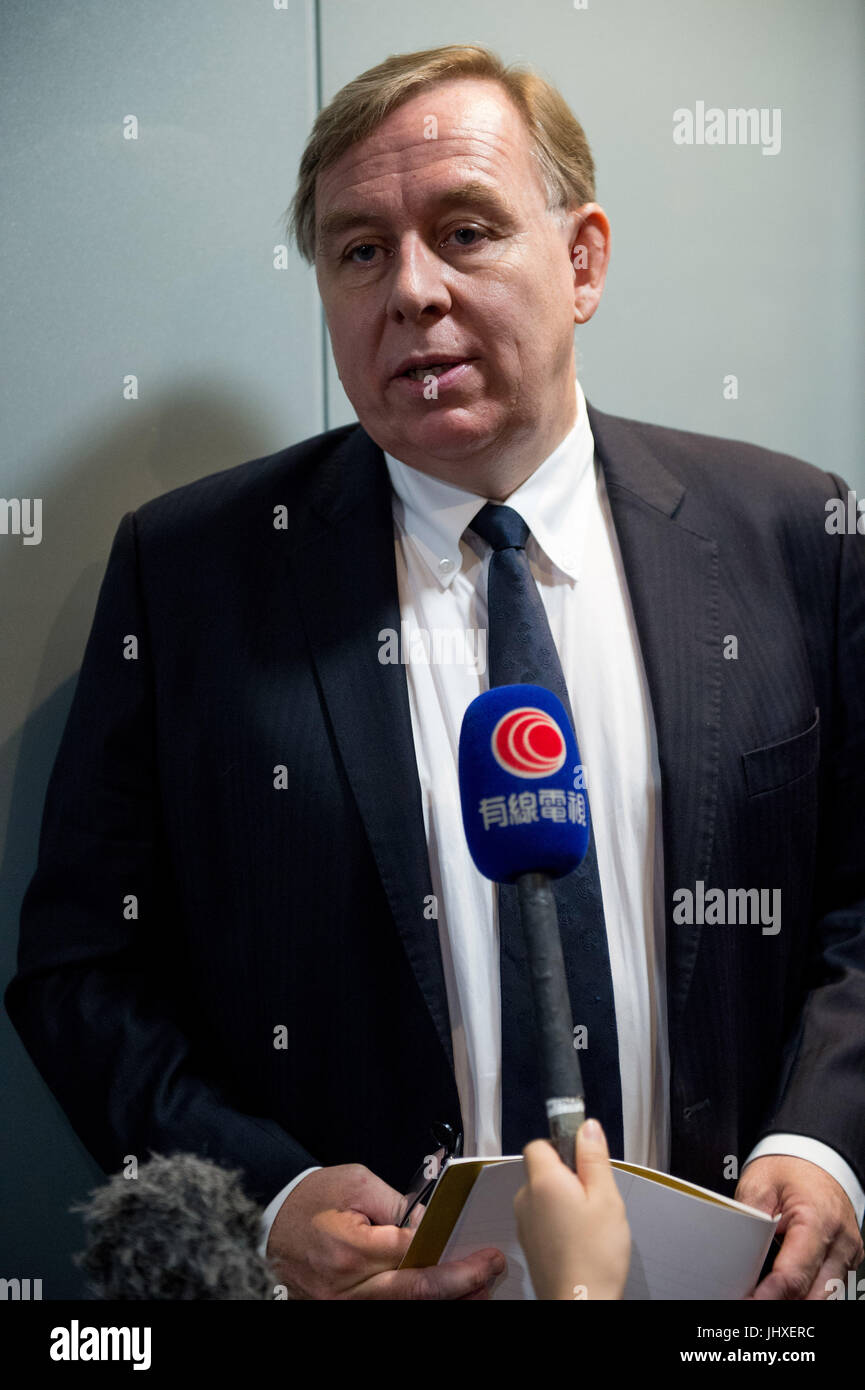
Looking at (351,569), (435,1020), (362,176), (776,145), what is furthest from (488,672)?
(776,145)

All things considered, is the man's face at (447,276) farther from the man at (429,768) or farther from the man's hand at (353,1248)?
the man's hand at (353,1248)

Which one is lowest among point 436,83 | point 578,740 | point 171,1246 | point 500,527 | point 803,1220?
point 803,1220

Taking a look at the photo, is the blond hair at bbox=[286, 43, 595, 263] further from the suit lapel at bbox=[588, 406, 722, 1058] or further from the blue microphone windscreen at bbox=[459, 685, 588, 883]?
the blue microphone windscreen at bbox=[459, 685, 588, 883]

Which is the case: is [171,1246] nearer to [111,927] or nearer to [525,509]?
[111,927]

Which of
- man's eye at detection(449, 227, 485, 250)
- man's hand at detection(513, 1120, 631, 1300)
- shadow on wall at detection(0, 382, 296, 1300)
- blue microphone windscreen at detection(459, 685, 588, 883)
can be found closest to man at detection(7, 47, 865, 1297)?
man's eye at detection(449, 227, 485, 250)

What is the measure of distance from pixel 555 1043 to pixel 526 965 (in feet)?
1.81

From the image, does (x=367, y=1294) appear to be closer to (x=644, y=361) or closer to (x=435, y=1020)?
(x=435, y=1020)

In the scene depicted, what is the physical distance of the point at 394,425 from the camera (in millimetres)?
1556

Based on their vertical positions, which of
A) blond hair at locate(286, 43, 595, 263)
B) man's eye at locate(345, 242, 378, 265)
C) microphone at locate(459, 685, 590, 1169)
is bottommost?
microphone at locate(459, 685, 590, 1169)

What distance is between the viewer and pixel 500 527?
1.59 meters

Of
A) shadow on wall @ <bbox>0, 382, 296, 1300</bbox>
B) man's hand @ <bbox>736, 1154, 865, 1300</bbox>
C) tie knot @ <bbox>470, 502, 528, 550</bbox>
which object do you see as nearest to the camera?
man's hand @ <bbox>736, 1154, 865, 1300</bbox>

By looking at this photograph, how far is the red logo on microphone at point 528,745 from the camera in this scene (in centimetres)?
105

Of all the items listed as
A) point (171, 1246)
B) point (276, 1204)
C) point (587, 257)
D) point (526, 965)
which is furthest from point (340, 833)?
point (587, 257)

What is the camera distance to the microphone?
2.97ft
